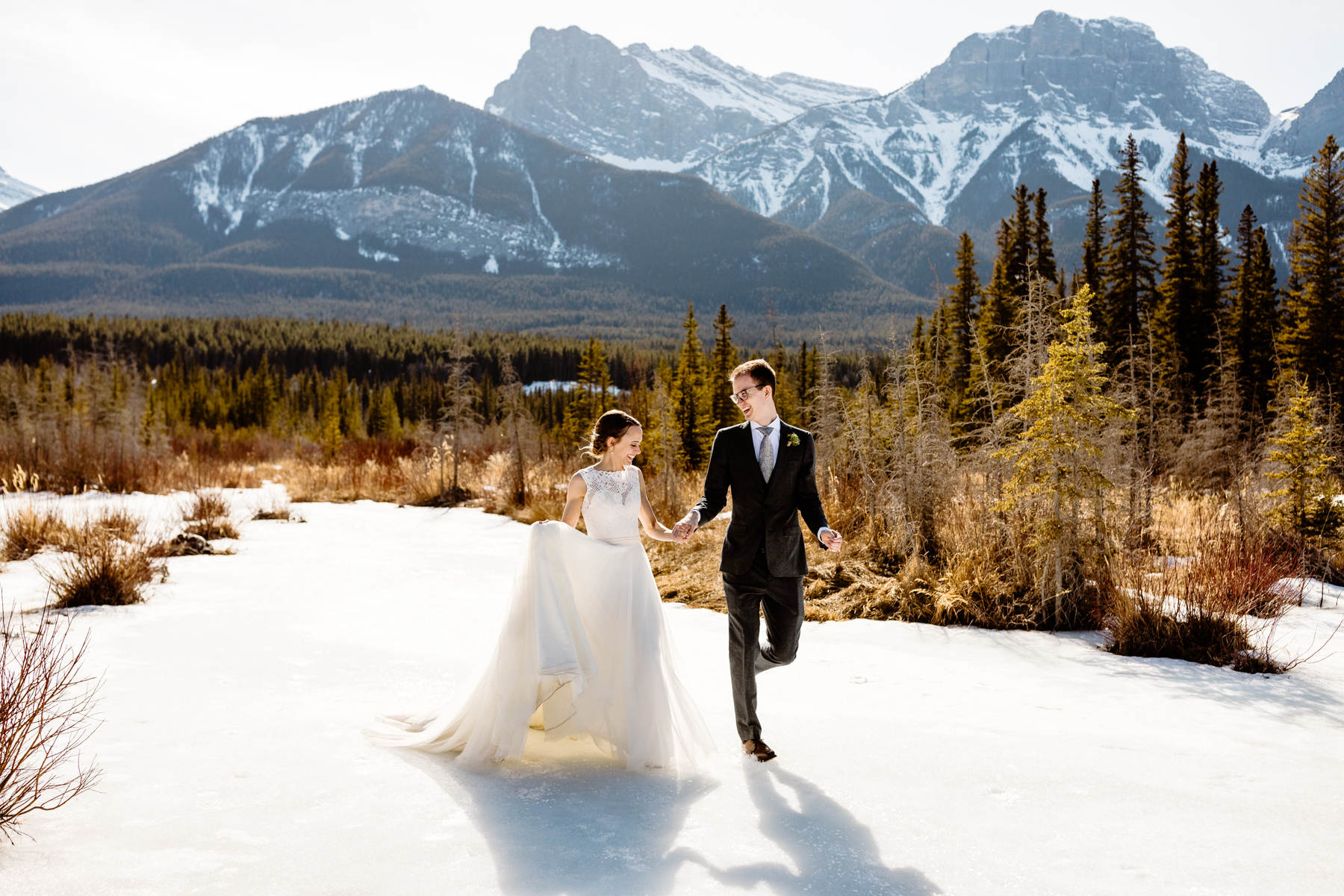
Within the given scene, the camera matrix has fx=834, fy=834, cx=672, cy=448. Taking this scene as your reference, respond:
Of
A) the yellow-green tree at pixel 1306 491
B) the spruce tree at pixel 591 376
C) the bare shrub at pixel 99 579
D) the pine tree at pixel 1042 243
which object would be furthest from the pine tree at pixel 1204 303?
the bare shrub at pixel 99 579

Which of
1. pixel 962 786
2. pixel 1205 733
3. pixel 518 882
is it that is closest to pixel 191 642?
pixel 518 882

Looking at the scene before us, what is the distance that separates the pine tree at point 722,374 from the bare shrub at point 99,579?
76.0 ft

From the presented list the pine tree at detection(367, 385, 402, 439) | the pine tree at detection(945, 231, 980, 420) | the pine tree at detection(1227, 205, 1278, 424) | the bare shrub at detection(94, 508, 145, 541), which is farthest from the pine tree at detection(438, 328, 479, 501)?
the pine tree at detection(367, 385, 402, 439)

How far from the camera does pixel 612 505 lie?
446cm

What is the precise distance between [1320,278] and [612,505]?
34.9m

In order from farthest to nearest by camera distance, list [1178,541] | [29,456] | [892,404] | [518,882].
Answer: [29,456]
[892,404]
[1178,541]
[518,882]

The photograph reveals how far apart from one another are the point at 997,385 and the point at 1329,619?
350 cm

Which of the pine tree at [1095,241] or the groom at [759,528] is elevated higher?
the pine tree at [1095,241]

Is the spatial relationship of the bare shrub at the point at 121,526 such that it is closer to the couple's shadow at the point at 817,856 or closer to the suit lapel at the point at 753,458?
the suit lapel at the point at 753,458

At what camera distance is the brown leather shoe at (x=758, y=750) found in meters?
4.30

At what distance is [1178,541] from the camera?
31.3 feet

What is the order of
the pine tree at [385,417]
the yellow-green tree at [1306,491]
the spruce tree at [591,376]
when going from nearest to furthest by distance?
the yellow-green tree at [1306,491] < the spruce tree at [591,376] < the pine tree at [385,417]

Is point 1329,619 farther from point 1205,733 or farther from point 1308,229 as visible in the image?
point 1308,229

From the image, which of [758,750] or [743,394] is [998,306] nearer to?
[743,394]
